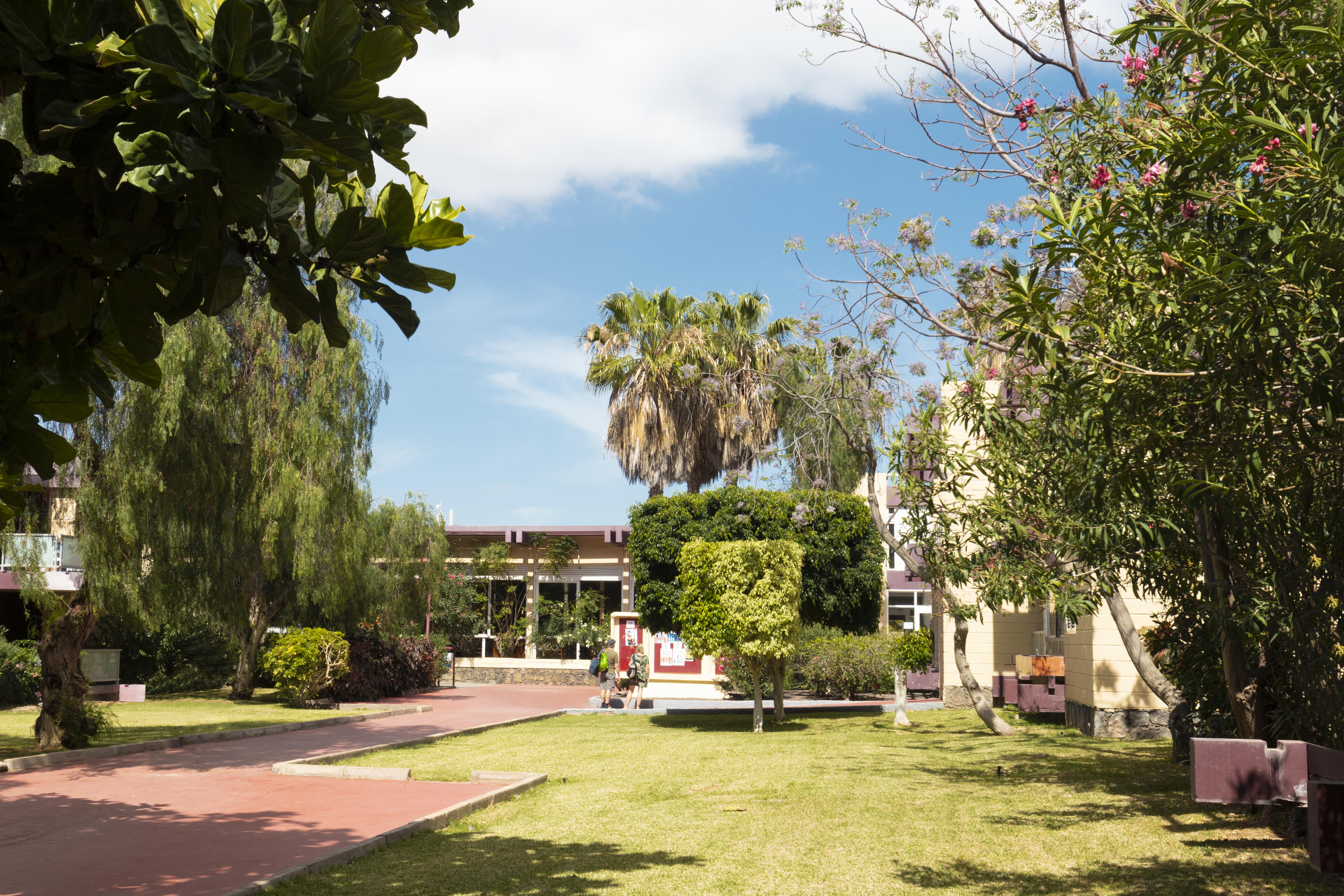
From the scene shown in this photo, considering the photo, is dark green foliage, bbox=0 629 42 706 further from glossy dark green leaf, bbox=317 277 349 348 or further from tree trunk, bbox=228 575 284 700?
glossy dark green leaf, bbox=317 277 349 348

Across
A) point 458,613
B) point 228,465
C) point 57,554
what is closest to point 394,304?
point 228,465

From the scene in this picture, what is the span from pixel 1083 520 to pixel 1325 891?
3.36m

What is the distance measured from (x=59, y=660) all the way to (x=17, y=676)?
11.0 m

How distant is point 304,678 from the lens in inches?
881

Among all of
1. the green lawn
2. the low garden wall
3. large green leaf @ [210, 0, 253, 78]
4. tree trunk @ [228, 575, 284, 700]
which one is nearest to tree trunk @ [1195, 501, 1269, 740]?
large green leaf @ [210, 0, 253, 78]

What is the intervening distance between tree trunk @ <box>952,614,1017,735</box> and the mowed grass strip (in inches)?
88.5

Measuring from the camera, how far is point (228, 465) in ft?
48.6

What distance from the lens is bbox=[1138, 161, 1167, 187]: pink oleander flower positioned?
5.47 m

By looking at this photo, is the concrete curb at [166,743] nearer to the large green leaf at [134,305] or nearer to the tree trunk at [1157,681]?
the large green leaf at [134,305]

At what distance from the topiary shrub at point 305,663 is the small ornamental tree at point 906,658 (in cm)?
1232

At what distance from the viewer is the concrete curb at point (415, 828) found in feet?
21.8

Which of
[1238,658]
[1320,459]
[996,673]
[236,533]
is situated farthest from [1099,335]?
[996,673]

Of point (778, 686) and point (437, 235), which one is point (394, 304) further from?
point (778, 686)

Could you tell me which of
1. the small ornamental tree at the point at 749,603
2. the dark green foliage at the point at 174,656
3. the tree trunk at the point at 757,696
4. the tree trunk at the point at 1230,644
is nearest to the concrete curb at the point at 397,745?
the small ornamental tree at the point at 749,603
